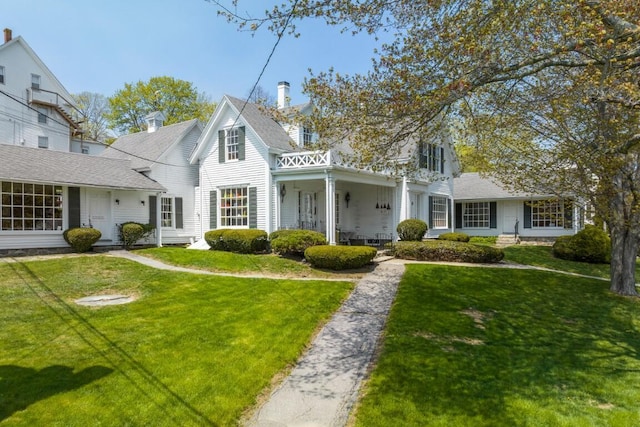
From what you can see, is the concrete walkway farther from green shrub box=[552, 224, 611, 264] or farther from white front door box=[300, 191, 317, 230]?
green shrub box=[552, 224, 611, 264]

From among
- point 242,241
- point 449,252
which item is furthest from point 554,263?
point 242,241

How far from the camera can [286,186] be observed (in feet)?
60.2

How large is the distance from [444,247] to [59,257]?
46.1ft

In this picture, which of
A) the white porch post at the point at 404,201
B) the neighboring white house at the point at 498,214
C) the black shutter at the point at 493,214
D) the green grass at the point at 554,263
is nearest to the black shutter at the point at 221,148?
the white porch post at the point at 404,201

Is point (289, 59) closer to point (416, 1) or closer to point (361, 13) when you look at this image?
point (361, 13)

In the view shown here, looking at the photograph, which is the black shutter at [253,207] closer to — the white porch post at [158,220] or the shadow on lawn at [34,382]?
the white porch post at [158,220]

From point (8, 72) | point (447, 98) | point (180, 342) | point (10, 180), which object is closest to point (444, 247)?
point (447, 98)

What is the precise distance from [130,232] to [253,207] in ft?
17.7

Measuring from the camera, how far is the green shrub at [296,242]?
14.8m

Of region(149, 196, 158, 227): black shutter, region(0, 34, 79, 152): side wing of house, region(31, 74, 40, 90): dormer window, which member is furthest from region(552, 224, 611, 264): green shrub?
region(31, 74, 40, 90): dormer window

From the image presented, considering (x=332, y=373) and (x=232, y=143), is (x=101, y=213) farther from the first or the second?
(x=332, y=373)

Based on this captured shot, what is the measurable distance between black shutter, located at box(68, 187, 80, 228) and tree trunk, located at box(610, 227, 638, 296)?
1892cm

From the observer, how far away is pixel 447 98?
672cm

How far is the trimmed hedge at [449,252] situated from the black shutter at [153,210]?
38.3 ft
